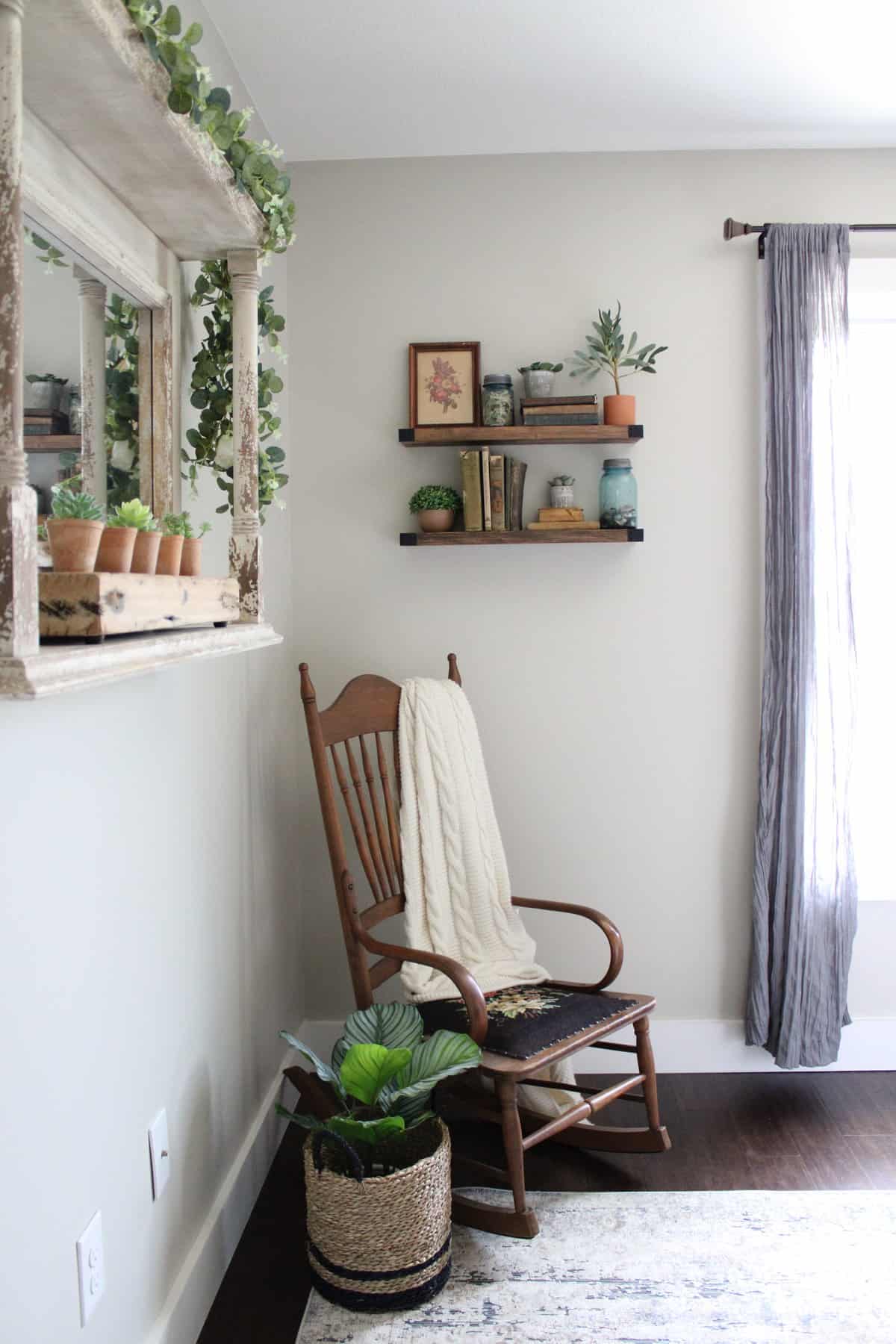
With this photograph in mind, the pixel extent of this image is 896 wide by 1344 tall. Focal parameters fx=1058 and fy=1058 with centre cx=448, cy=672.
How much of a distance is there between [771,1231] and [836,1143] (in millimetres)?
463

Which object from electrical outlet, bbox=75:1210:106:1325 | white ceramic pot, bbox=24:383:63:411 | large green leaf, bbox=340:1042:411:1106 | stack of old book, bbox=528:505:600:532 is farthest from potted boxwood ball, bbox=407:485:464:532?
electrical outlet, bbox=75:1210:106:1325

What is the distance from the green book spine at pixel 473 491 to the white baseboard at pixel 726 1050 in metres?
1.52

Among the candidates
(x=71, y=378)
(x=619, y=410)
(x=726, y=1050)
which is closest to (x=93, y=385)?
(x=71, y=378)

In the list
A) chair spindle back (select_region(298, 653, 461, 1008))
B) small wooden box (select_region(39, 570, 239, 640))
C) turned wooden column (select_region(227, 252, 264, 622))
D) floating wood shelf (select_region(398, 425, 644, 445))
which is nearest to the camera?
small wooden box (select_region(39, 570, 239, 640))

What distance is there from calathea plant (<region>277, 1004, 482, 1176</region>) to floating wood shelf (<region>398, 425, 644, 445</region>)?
1.55 metres

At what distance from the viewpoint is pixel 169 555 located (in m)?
1.38

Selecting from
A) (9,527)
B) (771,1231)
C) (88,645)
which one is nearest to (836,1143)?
(771,1231)

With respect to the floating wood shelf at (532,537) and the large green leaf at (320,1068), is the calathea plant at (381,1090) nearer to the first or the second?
the large green leaf at (320,1068)

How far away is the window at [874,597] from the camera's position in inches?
119

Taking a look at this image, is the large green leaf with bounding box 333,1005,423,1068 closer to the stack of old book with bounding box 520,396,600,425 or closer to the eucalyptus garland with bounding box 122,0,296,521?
the eucalyptus garland with bounding box 122,0,296,521

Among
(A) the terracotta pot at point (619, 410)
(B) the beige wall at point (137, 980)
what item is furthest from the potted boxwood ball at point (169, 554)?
(A) the terracotta pot at point (619, 410)

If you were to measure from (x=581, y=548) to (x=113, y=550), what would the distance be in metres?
1.98

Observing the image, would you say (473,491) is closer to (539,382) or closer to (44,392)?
(539,382)

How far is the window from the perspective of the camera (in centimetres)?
304
